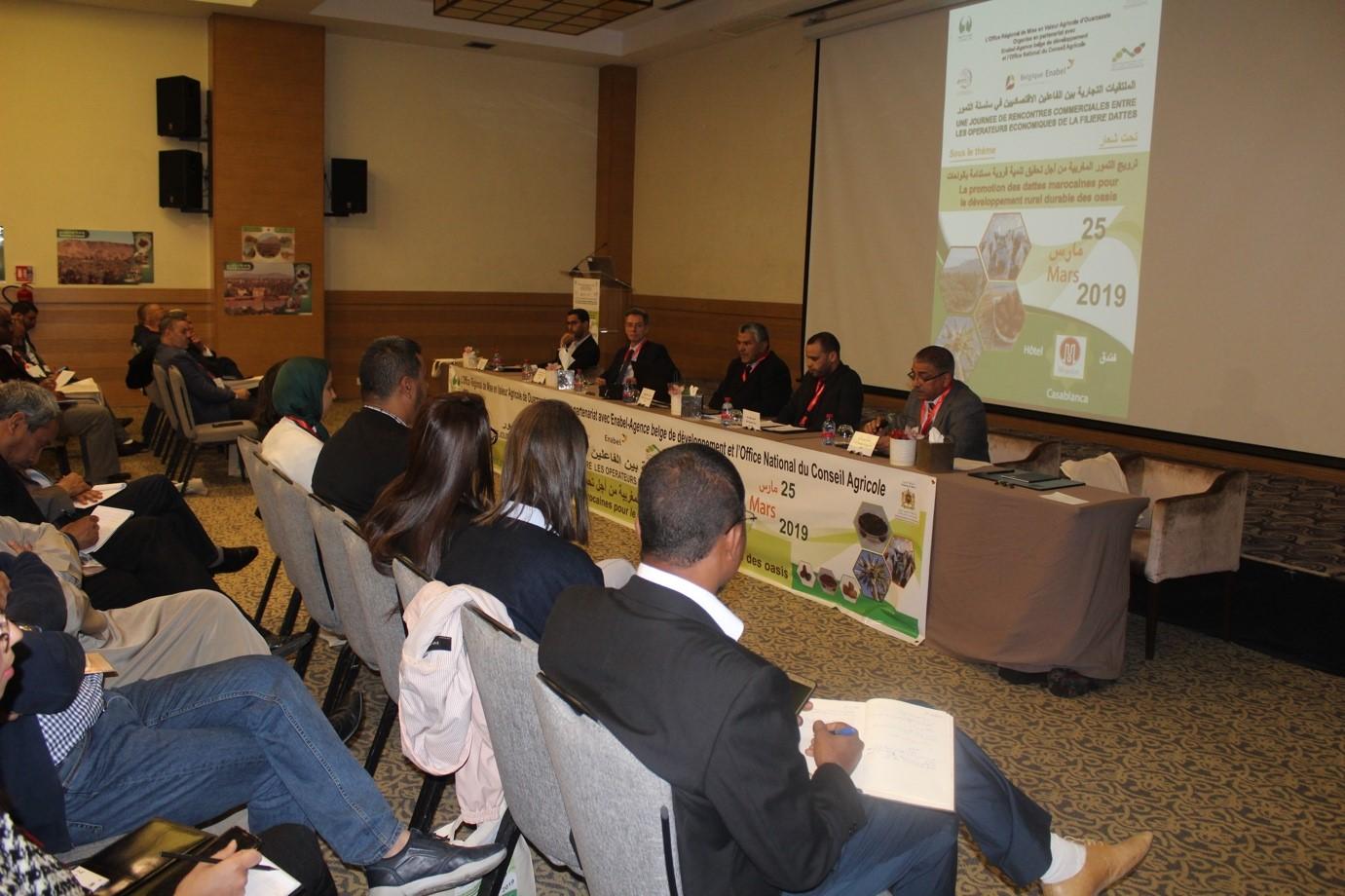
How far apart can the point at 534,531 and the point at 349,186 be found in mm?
9671

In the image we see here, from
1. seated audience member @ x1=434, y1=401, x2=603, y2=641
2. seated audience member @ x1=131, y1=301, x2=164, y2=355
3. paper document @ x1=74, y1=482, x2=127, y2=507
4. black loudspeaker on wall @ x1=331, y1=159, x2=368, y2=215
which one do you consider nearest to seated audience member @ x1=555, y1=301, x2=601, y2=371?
seated audience member @ x1=131, y1=301, x2=164, y2=355

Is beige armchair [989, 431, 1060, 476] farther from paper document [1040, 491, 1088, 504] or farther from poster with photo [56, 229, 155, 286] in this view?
poster with photo [56, 229, 155, 286]

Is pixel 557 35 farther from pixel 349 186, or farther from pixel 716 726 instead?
pixel 716 726

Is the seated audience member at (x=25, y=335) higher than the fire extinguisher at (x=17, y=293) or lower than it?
lower

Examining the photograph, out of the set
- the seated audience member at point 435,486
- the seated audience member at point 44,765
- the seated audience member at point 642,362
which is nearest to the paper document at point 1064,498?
the seated audience member at point 435,486

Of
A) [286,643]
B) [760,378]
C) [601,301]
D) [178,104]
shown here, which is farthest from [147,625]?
[178,104]

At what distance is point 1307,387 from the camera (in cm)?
602

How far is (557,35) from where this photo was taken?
1148 centimetres

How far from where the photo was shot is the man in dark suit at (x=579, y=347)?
30.0ft

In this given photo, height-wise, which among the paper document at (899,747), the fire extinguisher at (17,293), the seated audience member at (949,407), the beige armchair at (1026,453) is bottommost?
the paper document at (899,747)

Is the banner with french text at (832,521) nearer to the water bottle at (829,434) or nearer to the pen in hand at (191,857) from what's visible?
the water bottle at (829,434)

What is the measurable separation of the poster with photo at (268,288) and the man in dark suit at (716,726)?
9847 millimetres

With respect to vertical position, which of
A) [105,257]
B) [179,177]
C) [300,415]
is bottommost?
[300,415]

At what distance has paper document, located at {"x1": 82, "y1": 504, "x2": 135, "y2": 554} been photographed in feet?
12.1
